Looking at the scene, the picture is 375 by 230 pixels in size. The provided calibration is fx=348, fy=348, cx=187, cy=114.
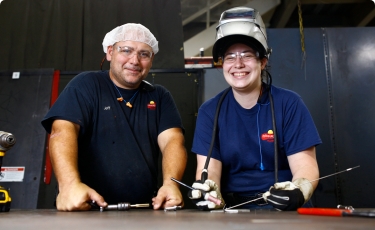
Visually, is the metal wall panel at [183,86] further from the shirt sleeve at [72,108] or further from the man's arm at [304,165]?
the man's arm at [304,165]

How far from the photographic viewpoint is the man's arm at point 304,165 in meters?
1.36

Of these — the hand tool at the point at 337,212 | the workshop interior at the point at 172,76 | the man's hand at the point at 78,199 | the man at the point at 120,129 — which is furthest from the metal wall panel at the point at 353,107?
the man's hand at the point at 78,199

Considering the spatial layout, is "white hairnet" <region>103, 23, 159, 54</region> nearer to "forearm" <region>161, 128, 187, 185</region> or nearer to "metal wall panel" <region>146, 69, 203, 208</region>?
"forearm" <region>161, 128, 187, 185</region>

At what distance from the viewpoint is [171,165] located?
1.67 meters

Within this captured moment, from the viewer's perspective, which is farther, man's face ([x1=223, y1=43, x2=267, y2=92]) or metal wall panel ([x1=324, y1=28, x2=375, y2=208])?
metal wall panel ([x1=324, y1=28, x2=375, y2=208])

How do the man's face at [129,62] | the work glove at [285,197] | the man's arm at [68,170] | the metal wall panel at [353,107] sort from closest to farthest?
the work glove at [285,197] < the man's arm at [68,170] < the man's face at [129,62] < the metal wall panel at [353,107]

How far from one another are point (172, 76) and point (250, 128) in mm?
1573

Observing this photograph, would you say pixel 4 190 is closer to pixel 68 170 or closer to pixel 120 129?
pixel 68 170

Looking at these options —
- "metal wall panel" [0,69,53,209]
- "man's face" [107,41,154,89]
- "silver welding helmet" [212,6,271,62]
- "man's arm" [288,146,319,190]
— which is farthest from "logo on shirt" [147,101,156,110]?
"metal wall panel" [0,69,53,209]

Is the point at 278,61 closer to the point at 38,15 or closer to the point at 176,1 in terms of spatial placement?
the point at 176,1

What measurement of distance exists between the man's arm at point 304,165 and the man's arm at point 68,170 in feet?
2.48

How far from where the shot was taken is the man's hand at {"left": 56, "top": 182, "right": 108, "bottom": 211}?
4.09 feet

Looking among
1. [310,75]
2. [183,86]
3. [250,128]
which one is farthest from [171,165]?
[310,75]

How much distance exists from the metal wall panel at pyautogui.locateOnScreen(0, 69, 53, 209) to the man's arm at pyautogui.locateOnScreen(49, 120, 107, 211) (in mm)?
1478
